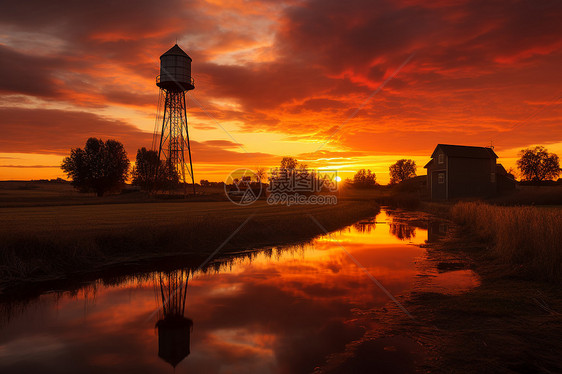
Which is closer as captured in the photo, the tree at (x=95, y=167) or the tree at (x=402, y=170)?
the tree at (x=95, y=167)

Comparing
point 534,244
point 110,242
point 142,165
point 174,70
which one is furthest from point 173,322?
point 142,165

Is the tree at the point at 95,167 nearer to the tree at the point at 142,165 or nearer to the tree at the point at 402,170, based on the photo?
the tree at the point at 142,165

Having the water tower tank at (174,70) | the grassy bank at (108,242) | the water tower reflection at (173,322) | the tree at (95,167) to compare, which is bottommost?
the water tower reflection at (173,322)

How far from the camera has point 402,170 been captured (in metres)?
151

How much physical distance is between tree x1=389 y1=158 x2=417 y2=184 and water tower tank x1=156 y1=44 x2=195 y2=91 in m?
122

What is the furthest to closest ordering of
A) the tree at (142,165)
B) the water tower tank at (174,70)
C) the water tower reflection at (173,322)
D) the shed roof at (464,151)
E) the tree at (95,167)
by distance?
the tree at (142,165)
the tree at (95,167)
the shed roof at (464,151)
the water tower tank at (174,70)
the water tower reflection at (173,322)

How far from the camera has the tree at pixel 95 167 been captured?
7281cm

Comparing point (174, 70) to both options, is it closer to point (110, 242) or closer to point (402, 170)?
point (110, 242)

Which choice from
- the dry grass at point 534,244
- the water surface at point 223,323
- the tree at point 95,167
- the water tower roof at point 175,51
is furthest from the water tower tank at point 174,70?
the dry grass at point 534,244

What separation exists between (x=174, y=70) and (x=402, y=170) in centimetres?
12612

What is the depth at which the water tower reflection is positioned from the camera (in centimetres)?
717

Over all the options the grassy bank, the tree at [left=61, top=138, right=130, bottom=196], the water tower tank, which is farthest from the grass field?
the tree at [left=61, top=138, right=130, bottom=196]

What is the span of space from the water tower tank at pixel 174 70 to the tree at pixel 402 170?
122m

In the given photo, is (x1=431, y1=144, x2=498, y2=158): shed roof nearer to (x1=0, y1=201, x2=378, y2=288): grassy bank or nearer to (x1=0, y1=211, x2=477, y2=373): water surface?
(x1=0, y1=201, x2=378, y2=288): grassy bank
